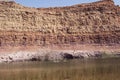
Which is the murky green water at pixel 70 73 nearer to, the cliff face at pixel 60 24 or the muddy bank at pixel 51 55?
the muddy bank at pixel 51 55

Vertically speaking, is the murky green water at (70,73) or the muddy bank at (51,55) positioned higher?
the murky green water at (70,73)

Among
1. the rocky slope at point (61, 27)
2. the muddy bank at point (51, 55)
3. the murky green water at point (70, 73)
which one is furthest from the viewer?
the rocky slope at point (61, 27)

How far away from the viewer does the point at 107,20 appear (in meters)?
92.0

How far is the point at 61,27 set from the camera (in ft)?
291

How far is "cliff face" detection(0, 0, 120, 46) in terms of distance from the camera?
276ft

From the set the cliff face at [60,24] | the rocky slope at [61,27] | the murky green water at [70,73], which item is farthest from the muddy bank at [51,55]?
the murky green water at [70,73]

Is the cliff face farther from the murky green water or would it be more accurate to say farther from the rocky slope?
the murky green water

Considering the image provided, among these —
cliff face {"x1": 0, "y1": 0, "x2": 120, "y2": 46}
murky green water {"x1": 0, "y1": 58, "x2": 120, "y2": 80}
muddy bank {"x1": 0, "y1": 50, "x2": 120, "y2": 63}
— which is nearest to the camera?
murky green water {"x1": 0, "y1": 58, "x2": 120, "y2": 80}

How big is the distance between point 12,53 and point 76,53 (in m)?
12.7

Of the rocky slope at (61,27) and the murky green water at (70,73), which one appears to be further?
the rocky slope at (61,27)

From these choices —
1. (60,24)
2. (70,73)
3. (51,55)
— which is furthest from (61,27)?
(70,73)

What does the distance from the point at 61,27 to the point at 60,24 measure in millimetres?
1813

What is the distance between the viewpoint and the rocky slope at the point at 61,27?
8275 centimetres

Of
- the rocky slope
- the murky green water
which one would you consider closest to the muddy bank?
the rocky slope
